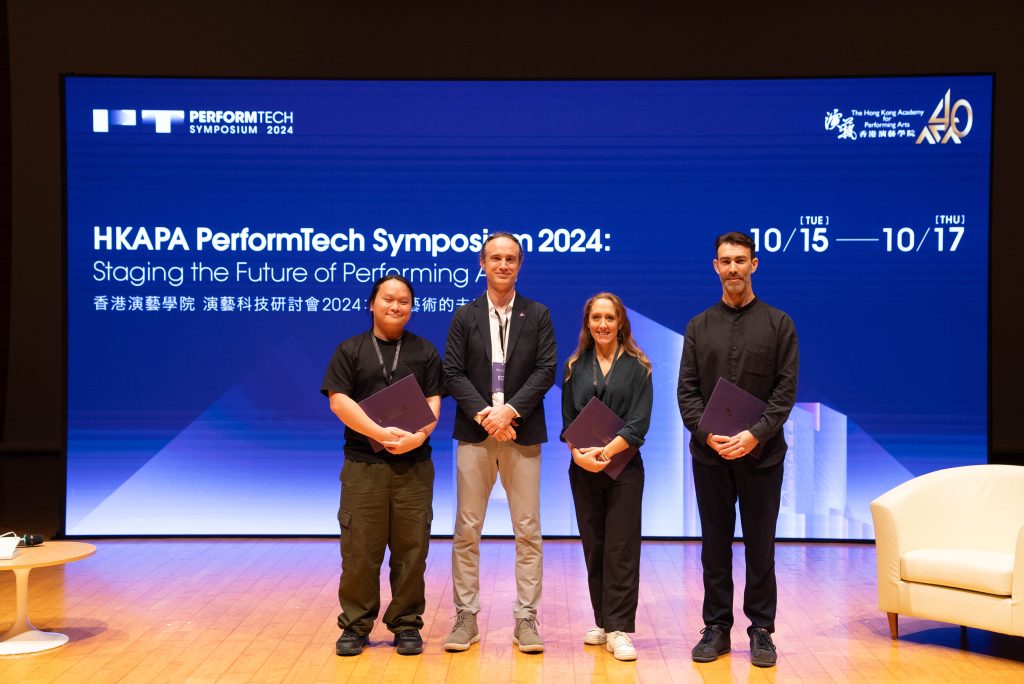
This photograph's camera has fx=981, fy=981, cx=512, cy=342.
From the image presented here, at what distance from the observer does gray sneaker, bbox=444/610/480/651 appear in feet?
13.1

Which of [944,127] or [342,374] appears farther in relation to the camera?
[944,127]

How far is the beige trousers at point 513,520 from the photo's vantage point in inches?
160

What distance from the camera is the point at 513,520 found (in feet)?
13.4

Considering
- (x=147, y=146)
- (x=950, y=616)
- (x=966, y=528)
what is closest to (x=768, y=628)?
(x=950, y=616)

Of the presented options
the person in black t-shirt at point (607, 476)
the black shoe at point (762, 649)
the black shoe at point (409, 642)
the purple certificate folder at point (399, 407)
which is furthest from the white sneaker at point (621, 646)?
the purple certificate folder at point (399, 407)

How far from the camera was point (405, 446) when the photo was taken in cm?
392

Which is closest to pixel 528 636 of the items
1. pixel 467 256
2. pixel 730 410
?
pixel 730 410

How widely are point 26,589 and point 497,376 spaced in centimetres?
214

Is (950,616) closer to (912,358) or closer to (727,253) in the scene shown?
(727,253)

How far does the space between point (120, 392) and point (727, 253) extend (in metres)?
4.15

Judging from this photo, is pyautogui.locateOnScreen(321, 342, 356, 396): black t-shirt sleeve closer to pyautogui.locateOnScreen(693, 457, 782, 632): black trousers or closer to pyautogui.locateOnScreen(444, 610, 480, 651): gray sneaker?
pyautogui.locateOnScreen(444, 610, 480, 651): gray sneaker

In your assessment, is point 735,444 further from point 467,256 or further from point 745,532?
point 467,256

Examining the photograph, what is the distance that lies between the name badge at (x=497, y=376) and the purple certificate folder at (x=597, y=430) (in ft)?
1.13

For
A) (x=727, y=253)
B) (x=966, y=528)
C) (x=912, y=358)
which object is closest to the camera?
(x=727, y=253)
